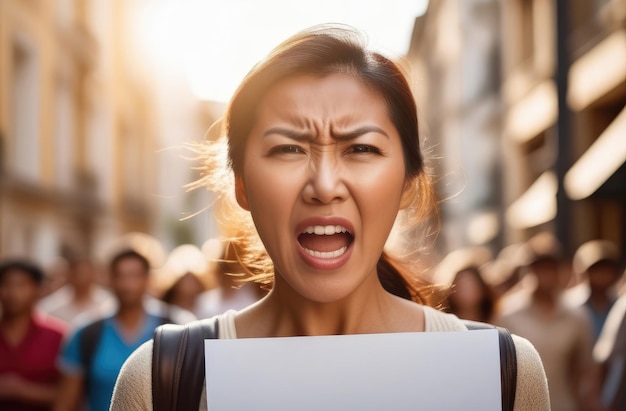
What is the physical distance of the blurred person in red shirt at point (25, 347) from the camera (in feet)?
18.5

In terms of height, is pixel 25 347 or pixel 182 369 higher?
pixel 182 369

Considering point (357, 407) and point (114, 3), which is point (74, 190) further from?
point (357, 407)

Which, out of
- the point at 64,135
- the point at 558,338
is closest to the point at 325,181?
the point at 558,338

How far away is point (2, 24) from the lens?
17.2 metres

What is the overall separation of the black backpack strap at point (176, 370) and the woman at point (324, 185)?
2 centimetres

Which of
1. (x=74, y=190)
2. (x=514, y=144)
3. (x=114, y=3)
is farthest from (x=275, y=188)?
(x=114, y=3)

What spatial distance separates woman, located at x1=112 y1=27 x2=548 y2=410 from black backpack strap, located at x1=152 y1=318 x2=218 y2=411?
22mm

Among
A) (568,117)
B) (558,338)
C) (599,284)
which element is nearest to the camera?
(558,338)

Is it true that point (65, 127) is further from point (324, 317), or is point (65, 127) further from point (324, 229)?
point (324, 229)

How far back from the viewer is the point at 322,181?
1.70 metres

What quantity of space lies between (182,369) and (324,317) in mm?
295

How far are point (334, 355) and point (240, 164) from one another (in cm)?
41

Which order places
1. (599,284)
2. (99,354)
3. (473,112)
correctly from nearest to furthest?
(99,354), (599,284), (473,112)

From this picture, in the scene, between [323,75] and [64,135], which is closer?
[323,75]
